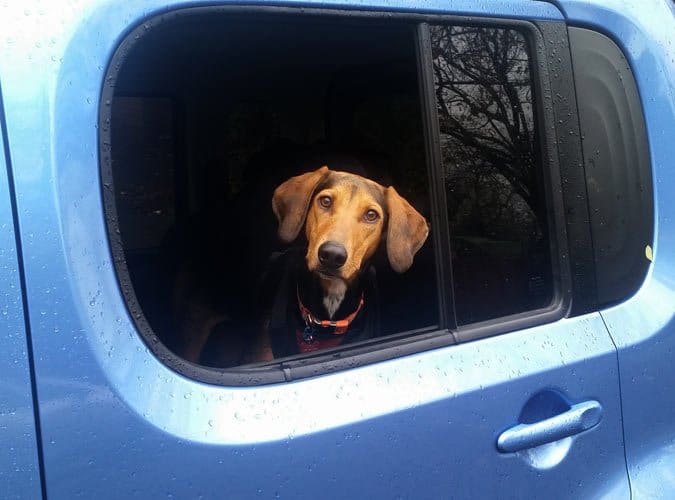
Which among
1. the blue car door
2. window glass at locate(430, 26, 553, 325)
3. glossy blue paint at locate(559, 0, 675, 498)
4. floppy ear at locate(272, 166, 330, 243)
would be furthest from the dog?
Answer: glossy blue paint at locate(559, 0, 675, 498)

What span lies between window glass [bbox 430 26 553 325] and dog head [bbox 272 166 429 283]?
1.76 feet

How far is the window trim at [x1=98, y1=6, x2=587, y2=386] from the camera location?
1.21 metres

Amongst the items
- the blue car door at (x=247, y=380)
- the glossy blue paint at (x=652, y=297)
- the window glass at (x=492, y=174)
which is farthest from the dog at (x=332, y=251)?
the glossy blue paint at (x=652, y=297)

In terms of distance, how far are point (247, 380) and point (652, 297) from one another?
1098 millimetres

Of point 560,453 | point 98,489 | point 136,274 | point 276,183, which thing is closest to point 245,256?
point 276,183

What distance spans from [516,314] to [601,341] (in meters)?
0.20

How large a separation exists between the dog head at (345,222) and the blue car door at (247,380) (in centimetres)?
61

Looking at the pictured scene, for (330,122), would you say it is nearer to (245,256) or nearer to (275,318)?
(245,256)

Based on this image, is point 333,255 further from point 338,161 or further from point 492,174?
point 338,161

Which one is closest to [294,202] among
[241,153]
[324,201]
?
[324,201]

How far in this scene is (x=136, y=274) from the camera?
106 inches

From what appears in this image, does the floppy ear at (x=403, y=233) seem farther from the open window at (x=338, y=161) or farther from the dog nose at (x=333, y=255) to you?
the dog nose at (x=333, y=255)

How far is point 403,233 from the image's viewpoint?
7.61 feet

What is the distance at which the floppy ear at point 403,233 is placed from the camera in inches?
89.8
